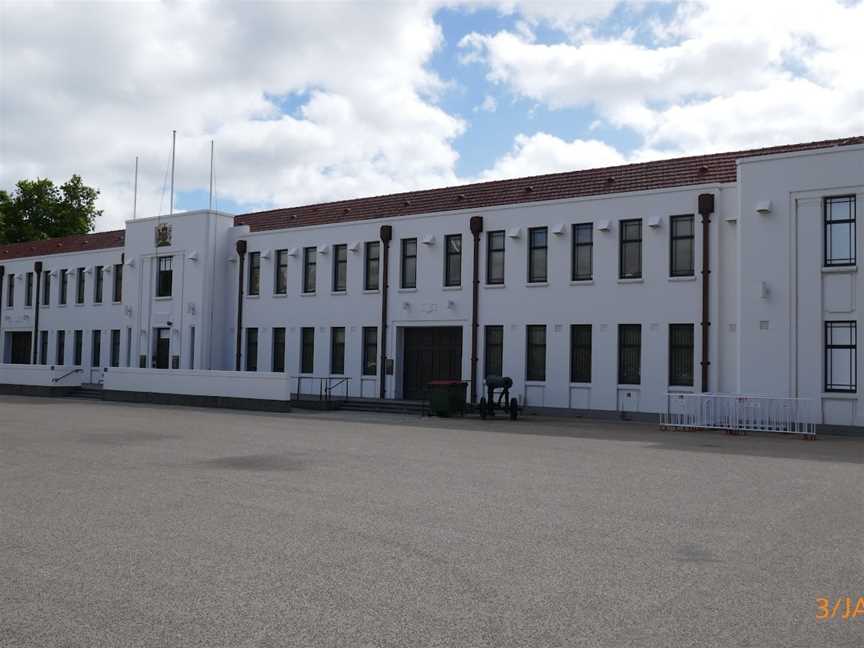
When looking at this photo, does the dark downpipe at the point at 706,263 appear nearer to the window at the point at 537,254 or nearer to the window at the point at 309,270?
the window at the point at 537,254

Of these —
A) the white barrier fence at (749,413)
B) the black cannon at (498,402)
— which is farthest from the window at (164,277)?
the white barrier fence at (749,413)

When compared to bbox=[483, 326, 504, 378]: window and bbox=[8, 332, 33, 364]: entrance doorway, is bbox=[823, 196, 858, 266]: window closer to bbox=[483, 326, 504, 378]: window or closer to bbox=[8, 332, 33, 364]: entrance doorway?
bbox=[483, 326, 504, 378]: window

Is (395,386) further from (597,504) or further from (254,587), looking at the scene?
(254,587)

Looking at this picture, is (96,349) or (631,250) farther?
(96,349)

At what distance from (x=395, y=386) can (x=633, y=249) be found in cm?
991

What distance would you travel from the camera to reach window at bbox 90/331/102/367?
142 feet

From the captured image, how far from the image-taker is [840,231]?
888 inches

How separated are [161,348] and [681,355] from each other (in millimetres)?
23475

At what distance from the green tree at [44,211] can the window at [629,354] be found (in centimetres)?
5212

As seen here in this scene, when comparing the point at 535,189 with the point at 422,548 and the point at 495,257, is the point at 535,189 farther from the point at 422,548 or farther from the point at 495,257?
the point at 422,548

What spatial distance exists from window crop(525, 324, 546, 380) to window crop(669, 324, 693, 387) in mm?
4297


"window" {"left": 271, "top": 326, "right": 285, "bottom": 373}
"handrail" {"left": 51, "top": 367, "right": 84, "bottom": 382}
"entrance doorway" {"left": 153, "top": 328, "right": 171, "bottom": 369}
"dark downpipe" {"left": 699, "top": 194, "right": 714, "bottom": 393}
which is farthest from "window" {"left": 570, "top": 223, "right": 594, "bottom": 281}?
"handrail" {"left": 51, "top": 367, "right": 84, "bottom": 382}

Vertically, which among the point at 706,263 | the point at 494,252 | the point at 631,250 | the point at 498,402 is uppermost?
the point at 494,252

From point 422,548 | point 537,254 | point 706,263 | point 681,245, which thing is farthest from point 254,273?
point 422,548
